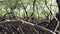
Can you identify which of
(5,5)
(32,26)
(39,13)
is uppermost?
(32,26)

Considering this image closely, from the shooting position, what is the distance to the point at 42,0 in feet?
10.9

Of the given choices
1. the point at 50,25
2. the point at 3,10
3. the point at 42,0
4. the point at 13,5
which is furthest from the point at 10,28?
the point at 3,10

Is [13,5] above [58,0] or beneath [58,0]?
beneath

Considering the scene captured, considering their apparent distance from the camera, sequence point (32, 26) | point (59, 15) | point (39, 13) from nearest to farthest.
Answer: point (32, 26)
point (59, 15)
point (39, 13)

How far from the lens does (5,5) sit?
3367 millimetres

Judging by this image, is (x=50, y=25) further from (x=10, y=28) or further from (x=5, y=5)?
(x=5, y=5)

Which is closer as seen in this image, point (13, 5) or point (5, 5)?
point (13, 5)

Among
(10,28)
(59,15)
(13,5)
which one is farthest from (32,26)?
(13,5)

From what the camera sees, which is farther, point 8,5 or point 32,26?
point 8,5

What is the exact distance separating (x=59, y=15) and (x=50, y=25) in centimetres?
26

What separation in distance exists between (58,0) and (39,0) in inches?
82.6

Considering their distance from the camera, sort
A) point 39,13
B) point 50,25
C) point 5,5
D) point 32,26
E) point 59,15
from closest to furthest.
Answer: point 32,26
point 50,25
point 59,15
point 5,5
point 39,13

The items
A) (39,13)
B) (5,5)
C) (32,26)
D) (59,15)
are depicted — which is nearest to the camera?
(32,26)

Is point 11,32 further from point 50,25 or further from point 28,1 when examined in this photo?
point 28,1
